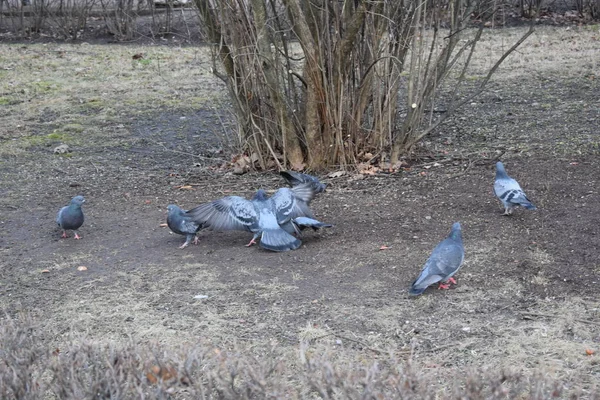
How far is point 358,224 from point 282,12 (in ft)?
8.72

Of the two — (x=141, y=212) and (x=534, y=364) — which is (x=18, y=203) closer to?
(x=141, y=212)

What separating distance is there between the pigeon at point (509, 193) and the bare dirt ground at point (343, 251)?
0.17 m

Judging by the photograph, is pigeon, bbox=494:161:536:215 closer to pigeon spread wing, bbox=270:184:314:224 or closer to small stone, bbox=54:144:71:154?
pigeon spread wing, bbox=270:184:314:224

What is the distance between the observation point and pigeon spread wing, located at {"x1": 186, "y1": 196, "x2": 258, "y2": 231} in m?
6.04

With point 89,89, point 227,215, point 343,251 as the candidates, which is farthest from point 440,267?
point 89,89

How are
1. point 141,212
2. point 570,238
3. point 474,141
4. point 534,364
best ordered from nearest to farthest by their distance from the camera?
point 534,364
point 570,238
point 141,212
point 474,141

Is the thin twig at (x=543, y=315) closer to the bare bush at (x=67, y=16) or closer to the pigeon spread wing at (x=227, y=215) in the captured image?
the pigeon spread wing at (x=227, y=215)

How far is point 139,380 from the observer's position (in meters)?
3.21

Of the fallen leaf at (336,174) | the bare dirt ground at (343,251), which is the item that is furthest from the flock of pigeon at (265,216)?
the fallen leaf at (336,174)

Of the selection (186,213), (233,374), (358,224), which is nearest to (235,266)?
(186,213)

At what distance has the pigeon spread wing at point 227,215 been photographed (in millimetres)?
6043

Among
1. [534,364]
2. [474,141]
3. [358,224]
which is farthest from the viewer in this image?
[474,141]

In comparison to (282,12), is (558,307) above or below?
below

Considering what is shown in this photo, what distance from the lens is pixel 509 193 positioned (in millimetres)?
6047
